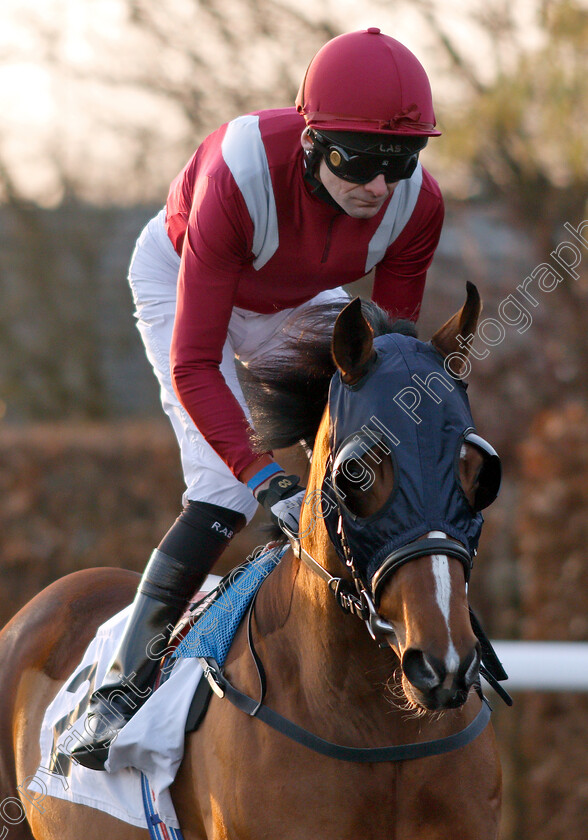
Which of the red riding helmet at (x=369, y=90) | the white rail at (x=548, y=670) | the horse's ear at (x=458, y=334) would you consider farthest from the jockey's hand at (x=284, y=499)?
the white rail at (x=548, y=670)

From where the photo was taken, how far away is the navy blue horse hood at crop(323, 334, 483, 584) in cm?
190

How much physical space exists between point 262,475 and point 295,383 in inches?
9.4

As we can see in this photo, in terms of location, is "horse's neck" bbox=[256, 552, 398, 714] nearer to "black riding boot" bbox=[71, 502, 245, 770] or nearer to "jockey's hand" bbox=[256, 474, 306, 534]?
"jockey's hand" bbox=[256, 474, 306, 534]

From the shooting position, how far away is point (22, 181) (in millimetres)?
11992

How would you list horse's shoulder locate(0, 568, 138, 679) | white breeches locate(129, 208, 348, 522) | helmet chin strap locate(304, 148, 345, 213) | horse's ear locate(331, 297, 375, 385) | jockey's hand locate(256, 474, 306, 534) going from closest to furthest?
horse's ear locate(331, 297, 375, 385)
jockey's hand locate(256, 474, 306, 534)
helmet chin strap locate(304, 148, 345, 213)
white breeches locate(129, 208, 348, 522)
horse's shoulder locate(0, 568, 138, 679)

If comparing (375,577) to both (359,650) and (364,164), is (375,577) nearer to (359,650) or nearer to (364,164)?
(359,650)

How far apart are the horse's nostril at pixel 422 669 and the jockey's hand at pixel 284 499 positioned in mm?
570

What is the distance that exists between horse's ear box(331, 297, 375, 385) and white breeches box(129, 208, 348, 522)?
0.80m

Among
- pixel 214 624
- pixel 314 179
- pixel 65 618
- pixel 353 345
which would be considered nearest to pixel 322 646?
pixel 214 624

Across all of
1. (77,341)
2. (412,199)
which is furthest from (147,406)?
(412,199)

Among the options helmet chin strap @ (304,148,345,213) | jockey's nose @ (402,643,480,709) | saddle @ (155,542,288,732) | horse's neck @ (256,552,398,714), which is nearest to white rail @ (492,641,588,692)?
saddle @ (155,542,288,732)

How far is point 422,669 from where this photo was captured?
1.80 metres

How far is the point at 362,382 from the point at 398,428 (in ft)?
0.55

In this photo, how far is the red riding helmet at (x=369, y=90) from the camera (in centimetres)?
241
